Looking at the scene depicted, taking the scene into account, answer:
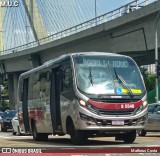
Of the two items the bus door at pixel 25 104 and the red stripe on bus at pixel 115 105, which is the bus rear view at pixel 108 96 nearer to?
the red stripe on bus at pixel 115 105

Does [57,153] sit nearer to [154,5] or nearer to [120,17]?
[154,5]

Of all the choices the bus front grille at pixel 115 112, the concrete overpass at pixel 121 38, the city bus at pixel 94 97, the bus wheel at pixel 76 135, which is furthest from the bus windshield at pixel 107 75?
the concrete overpass at pixel 121 38

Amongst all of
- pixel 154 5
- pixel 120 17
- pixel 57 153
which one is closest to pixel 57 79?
pixel 57 153

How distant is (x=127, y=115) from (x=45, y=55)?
128 feet

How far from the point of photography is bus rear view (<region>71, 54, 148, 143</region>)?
1533 centimetres

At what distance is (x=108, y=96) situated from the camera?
51.0 feet

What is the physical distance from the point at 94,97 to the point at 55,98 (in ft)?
8.61

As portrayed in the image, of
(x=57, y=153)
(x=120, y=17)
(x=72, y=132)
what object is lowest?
(x=72, y=132)

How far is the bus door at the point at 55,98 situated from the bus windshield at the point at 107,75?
1.45m

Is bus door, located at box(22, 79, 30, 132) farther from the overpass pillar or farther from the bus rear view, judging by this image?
the overpass pillar

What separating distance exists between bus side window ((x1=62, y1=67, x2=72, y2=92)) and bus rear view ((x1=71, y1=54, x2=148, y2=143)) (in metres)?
0.35

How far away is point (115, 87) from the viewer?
52.2 feet

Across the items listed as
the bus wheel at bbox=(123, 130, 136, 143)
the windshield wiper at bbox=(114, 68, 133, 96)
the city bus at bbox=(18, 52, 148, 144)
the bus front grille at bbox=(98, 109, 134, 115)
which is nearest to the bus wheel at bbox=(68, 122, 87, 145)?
the city bus at bbox=(18, 52, 148, 144)

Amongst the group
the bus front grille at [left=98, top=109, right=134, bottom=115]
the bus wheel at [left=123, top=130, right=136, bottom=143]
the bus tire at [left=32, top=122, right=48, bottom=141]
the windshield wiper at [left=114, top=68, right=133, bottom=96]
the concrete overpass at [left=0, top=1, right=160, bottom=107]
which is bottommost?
the bus tire at [left=32, top=122, right=48, bottom=141]
